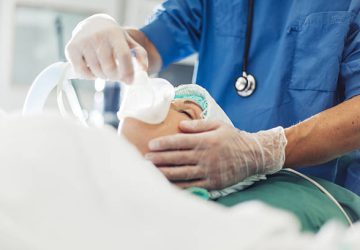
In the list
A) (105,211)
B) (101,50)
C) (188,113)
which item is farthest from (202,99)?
(105,211)

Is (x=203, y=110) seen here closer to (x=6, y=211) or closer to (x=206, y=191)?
(x=206, y=191)

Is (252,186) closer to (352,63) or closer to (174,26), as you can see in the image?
(352,63)

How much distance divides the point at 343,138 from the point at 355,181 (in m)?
0.19

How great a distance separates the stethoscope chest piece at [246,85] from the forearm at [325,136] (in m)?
0.29

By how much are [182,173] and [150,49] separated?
2.75 ft

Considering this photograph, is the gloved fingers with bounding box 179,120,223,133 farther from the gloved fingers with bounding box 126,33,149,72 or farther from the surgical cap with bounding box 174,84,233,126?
the gloved fingers with bounding box 126,33,149,72

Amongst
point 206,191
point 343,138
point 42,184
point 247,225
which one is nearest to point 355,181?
point 343,138

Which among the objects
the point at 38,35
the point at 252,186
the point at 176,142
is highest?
the point at 176,142

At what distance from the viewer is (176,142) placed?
100 cm

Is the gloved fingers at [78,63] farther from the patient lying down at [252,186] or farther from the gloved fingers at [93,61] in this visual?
the patient lying down at [252,186]

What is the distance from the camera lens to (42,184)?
62 centimetres

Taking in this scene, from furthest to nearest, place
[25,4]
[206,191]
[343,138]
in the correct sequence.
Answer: [25,4] < [343,138] < [206,191]

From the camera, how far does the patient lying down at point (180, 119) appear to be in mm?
995

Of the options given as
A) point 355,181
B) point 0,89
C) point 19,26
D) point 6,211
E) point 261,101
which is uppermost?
point 6,211
